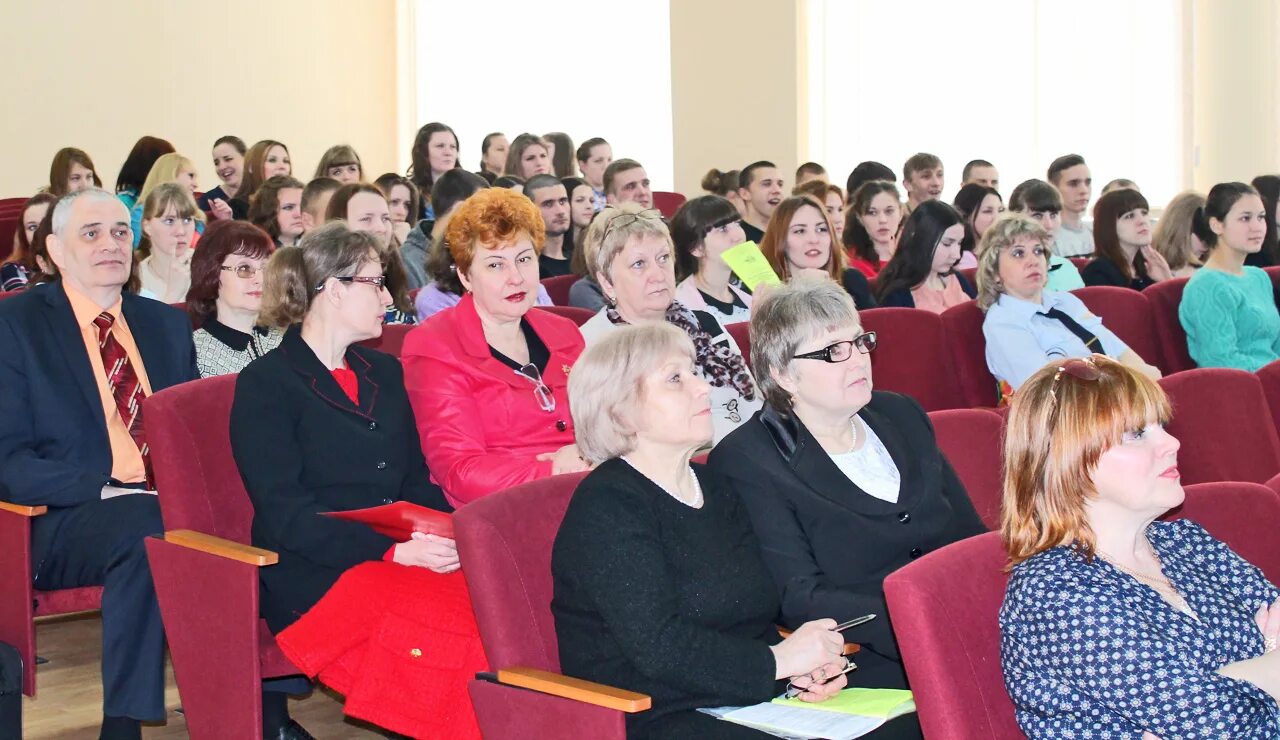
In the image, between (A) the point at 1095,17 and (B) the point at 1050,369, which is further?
(A) the point at 1095,17

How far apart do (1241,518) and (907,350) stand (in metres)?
2.21

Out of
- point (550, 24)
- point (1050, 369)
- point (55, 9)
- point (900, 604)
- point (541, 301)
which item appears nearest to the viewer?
point (900, 604)

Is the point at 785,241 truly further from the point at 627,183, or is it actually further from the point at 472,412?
the point at 627,183

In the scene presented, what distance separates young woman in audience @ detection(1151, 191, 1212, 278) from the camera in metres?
6.04

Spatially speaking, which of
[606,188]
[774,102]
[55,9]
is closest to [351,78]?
[55,9]


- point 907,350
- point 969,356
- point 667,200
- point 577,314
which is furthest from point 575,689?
point 667,200

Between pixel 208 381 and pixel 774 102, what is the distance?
7.41 meters

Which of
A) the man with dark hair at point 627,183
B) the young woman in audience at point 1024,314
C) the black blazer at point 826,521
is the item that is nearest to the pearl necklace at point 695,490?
the black blazer at point 826,521

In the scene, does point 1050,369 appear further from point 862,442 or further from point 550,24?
point 550,24

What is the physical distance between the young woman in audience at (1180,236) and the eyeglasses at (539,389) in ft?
11.8

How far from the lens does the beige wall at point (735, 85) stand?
10016 millimetres

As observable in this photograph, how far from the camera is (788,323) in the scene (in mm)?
2846

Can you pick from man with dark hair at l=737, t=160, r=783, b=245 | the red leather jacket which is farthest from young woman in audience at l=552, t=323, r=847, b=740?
man with dark hair at l=737, t=160, r=783, b=245

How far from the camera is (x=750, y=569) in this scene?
2486mm
